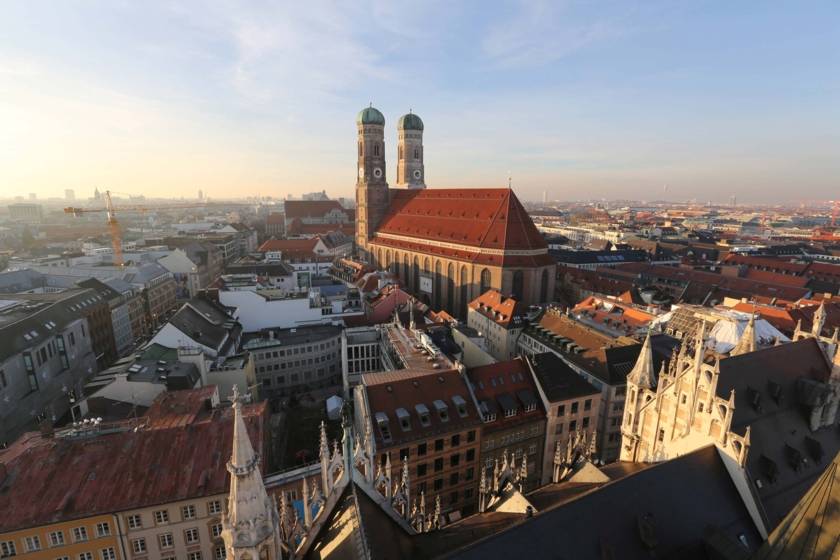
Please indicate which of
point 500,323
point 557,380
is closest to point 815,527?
point 557,380

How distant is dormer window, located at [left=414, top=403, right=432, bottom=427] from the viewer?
35350 mm

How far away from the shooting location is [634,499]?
58.6 feet

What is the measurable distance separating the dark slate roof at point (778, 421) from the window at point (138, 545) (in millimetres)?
34709

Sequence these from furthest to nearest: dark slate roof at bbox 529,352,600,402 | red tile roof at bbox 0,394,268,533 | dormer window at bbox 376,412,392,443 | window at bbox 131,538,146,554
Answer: dark slate roof at bbox 529,352,600,402, dormer window at bbox 376,412,392,443, window at bbox 131,538,146,554, red tile roof at bbox 0,394,268,533

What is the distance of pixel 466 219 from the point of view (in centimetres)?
9112

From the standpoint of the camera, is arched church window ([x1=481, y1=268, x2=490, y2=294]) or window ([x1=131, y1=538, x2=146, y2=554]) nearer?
window ([x1=131, y1=538, x2=146, y2=554])

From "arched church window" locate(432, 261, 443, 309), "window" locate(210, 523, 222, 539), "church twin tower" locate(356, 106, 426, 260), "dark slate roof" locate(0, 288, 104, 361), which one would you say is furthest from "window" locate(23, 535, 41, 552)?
"church twin tower" locate(356, 106, 426, 260)

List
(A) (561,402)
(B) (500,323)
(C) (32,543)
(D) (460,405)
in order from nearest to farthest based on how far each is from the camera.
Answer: (C) (32,543) → (D) (460,405) → (A) (561,402) → (B) (500,323)

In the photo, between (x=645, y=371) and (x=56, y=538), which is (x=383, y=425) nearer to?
(x=645, y=371)

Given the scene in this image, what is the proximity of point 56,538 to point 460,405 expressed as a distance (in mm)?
27729

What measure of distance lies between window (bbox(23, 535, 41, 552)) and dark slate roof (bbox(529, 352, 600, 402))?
3677cm

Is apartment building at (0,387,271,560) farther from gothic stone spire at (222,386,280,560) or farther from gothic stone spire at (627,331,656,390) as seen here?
gothic stone spire at (627,331,656,390)

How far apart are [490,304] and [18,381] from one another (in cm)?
5877

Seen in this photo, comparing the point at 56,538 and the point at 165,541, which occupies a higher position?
the point at 56,538
